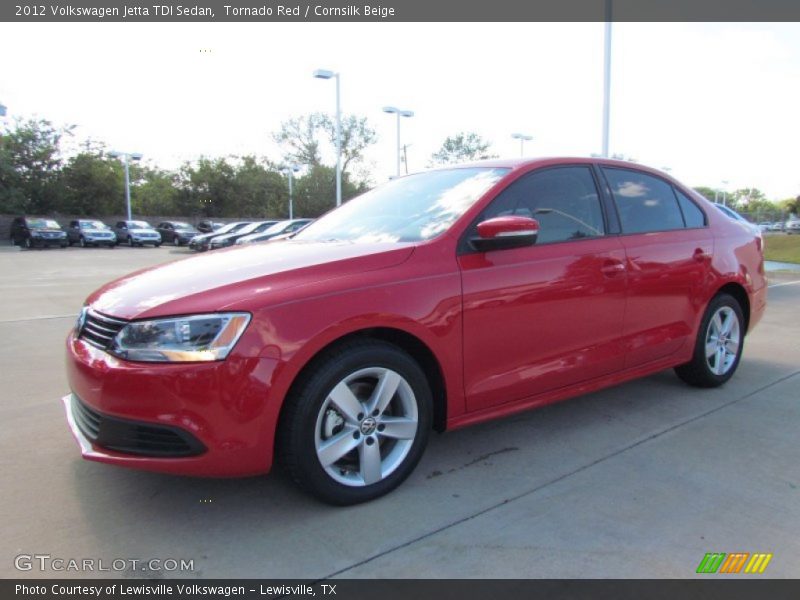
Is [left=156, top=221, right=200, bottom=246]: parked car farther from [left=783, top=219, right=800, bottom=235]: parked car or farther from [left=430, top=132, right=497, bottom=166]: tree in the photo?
[left=783, top=219, right=800, bottom=235]: parked car

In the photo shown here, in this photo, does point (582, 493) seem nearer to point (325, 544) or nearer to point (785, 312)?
point (325, 544)

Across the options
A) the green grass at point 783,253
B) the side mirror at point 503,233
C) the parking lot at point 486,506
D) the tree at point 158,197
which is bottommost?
the green grass at point 783,253

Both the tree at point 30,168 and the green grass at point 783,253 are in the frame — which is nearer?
the green grass at point 783,253

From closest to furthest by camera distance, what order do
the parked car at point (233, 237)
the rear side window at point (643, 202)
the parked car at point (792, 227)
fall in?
the rear side window at point (643, 202) → the parked car at point (233, 237) → the parked car at point (792, 227)

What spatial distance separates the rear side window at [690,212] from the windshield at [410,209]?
5.81 ft

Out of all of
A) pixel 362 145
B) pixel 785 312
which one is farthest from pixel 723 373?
pixel 362 145

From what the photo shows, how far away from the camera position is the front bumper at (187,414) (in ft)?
7.71

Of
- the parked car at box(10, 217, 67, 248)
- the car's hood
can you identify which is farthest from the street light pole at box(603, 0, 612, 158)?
the parked car at box(10, 217, 67, 248)

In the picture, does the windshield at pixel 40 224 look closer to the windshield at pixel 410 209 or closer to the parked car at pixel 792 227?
the windshield at pixel 410 209

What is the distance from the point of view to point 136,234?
33156mm

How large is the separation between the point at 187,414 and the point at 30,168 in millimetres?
44896

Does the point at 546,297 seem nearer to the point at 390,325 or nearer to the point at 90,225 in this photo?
the point at 390,325

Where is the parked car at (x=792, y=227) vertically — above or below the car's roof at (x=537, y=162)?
below

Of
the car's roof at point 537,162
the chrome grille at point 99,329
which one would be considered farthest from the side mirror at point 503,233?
the chrome grille at point 99,329
